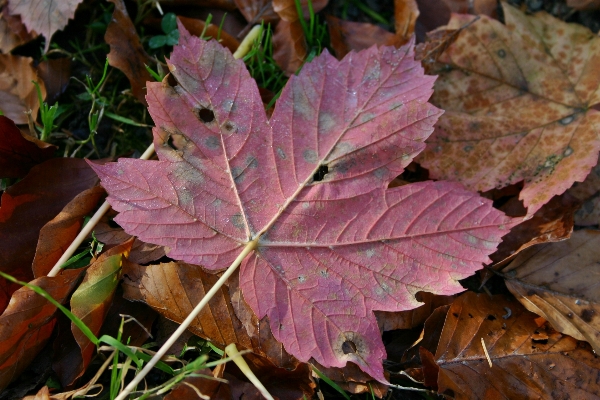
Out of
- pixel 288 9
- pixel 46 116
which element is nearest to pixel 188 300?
pixel 46 116

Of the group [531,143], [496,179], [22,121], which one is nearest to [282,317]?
[496,179]

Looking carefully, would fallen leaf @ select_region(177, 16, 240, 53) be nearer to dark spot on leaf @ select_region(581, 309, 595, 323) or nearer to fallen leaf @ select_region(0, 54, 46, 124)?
fallen leaf @ select_region(0, 54, 46, 124)

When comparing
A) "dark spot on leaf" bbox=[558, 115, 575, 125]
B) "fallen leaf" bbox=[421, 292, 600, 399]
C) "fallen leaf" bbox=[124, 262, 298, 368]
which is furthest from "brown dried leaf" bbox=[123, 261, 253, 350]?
"dark spot on leaf" bbox=[558, 115, 575, 125]

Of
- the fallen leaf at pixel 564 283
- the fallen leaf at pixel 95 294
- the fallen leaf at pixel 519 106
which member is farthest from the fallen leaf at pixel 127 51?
the fallen leaf at pixel 564 283

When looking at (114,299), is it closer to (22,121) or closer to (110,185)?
(110,185)

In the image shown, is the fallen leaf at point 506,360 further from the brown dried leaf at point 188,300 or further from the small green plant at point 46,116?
the small green plant at point 46,116
